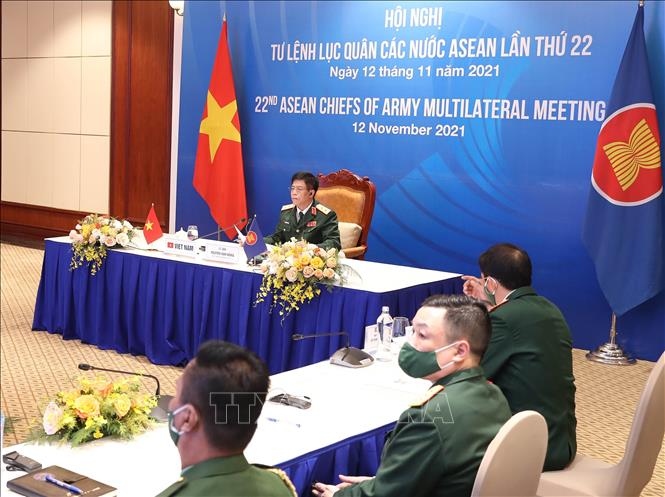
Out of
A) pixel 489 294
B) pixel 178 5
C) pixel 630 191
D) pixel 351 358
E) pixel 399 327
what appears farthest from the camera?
pixel 178 5

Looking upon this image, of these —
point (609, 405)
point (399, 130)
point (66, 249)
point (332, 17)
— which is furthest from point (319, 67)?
point (609, 405)

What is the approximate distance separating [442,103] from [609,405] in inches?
118

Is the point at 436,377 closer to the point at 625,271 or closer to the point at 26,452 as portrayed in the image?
the point at 26,452

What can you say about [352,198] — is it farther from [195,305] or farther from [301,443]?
[301,443]

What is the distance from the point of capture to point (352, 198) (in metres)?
6.67

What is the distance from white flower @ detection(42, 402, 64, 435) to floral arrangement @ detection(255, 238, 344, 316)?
2.54m

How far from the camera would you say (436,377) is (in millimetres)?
2344

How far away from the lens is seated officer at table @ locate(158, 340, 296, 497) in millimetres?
1583

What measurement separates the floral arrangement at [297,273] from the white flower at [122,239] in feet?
4.19

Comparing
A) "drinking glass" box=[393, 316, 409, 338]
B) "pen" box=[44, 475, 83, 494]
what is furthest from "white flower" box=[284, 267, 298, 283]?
"pen" box=[44, 475, 83, 494]

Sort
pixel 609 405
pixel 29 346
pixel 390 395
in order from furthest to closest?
pixel 29 346
pixel 609 405
pixel 390 395

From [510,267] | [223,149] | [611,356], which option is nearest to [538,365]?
[510,267]

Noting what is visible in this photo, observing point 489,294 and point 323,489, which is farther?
point 489,294

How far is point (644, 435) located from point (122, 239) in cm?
405
